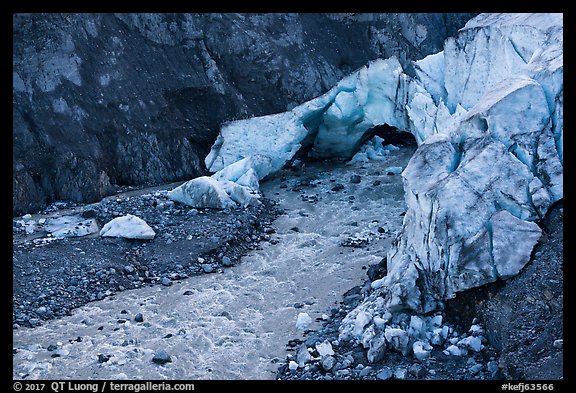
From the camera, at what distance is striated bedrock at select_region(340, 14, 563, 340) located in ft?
26.1

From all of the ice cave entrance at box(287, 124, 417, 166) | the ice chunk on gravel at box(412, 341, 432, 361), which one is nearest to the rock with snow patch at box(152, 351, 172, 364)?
the ice chunk on gravel at box(412, 341, 432, 361)

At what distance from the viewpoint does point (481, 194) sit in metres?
8.17

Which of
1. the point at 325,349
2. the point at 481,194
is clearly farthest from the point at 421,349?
the point at 481,194

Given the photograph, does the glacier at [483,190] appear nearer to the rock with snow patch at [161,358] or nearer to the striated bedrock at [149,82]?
the rock with snow patch at [161,358]

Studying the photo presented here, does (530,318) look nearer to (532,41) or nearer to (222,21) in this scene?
(532,41)

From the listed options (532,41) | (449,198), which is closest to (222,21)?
(532,41)

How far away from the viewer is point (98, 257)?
11203mm

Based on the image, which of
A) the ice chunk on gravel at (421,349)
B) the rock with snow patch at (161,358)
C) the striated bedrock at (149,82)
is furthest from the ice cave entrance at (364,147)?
the ice chunk on gravel at (421,349)

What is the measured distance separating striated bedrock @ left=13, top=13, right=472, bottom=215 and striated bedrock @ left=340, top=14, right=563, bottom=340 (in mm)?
8337

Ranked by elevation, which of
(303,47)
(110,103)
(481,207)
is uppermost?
(303,47)

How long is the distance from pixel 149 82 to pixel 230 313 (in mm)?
8714

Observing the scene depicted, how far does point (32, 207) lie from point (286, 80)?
768cm

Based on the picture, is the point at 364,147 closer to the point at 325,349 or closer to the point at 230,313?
the point at 230,313

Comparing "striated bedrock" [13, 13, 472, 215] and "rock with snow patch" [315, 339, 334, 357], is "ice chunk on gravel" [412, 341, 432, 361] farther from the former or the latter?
"striated bedrock" [13, 13, 472, 215]
